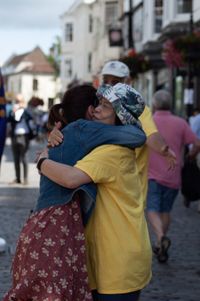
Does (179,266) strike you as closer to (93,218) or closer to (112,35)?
(93,218)

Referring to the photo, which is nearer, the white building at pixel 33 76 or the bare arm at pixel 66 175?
the bare arm at pixel 66 175

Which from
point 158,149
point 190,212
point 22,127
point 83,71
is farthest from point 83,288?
point 83,71

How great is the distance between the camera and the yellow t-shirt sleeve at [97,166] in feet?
12.4

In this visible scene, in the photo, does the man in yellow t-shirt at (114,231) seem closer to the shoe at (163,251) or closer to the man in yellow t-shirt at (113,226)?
the man in yellow t-shirt at (113,226)

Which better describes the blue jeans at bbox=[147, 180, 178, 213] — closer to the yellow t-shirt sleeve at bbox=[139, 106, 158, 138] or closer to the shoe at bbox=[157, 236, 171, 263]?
the shoe at bbox=[157, 236, 171, 263]

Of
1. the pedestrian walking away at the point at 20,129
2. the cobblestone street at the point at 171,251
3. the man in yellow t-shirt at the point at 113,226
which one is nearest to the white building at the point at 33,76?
the pedestrian walking away at the point at 20,129

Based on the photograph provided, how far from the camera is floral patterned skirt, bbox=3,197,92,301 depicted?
3744 millimetres

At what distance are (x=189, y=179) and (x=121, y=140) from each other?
20.0 ft

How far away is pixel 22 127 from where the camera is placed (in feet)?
53.2

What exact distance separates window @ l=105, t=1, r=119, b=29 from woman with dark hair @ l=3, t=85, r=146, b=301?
2133 inches

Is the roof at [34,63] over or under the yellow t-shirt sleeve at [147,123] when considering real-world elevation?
under

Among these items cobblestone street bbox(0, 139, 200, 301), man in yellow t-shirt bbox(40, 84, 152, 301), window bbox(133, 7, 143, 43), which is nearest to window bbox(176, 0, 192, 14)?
window bbox(133, 7, 143, 43)

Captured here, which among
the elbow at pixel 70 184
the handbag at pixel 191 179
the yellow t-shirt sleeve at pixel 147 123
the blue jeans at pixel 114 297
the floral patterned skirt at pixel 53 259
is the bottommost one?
the handbag at pixel 191 179

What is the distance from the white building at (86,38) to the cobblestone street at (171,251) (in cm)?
3990
